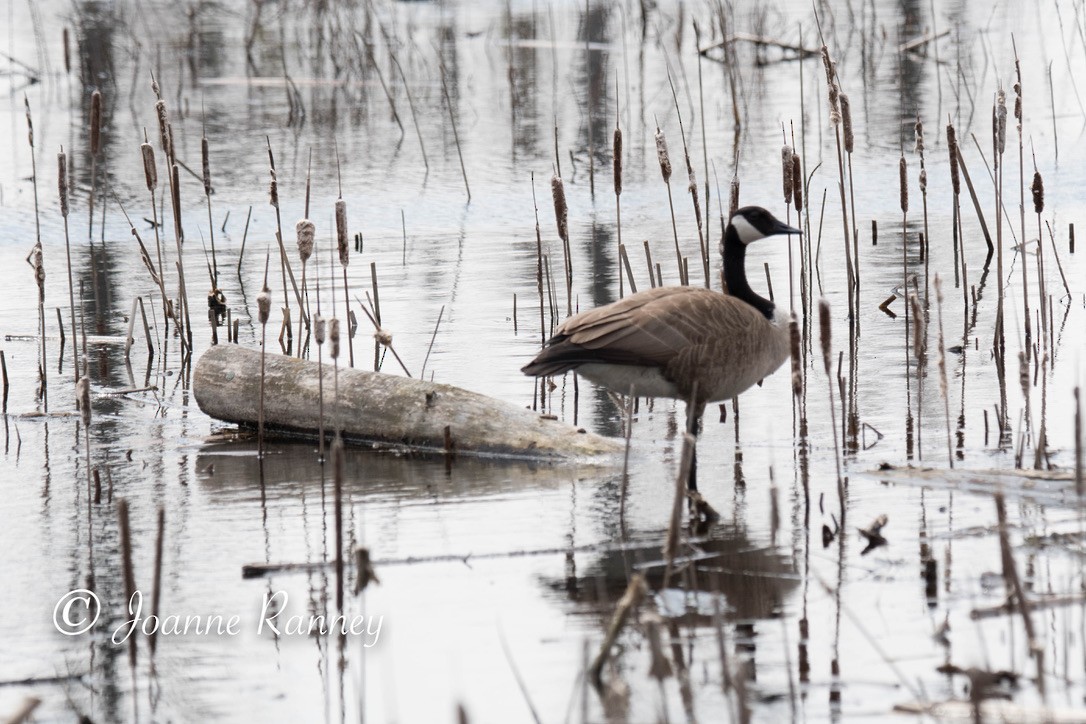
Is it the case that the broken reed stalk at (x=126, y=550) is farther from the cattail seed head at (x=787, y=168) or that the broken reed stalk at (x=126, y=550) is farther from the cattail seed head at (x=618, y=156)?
the cattail seed head at (x=787, y=168)

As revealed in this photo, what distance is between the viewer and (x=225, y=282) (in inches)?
419

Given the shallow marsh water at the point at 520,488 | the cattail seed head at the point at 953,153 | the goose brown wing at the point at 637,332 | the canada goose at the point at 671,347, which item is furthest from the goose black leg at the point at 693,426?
the cattail seed head at the point at 953,153

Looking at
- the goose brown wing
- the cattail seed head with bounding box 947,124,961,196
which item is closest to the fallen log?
the goose brown wing

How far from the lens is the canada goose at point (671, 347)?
6020 mm

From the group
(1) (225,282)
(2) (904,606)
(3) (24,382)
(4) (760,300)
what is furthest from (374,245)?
(2) (904,606)

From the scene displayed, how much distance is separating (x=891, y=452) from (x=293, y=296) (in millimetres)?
4845

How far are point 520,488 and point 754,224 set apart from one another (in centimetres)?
188

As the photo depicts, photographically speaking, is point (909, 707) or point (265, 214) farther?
point (265, 214)

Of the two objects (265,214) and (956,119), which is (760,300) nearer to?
(265,214)

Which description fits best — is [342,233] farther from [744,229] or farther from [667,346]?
[744,229]

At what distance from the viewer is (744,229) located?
702 cm

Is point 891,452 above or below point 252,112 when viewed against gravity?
below
